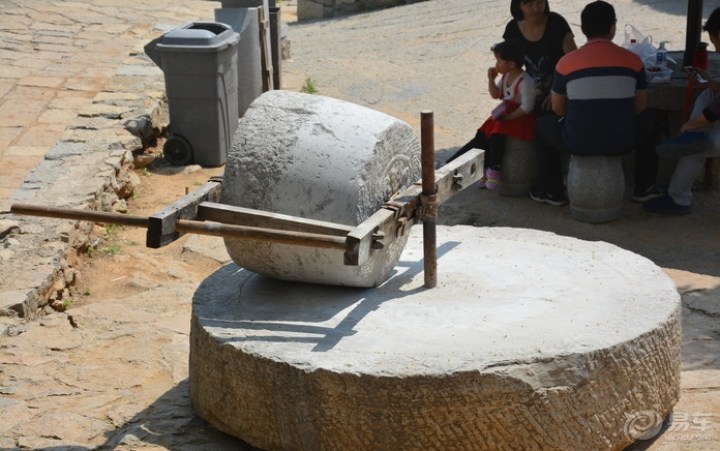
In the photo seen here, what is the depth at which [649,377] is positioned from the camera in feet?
12.1

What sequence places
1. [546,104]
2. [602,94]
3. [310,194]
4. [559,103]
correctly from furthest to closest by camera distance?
[546,104] < [559,103] < [602,94] < [310,194]

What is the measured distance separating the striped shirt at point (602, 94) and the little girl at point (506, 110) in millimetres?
370

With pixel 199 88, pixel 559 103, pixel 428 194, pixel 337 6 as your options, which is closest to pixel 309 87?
pixel 199 88

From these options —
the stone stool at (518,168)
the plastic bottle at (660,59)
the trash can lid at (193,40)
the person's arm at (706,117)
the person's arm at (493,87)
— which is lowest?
the stone stool at (518,168)

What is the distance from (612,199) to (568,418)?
3329mm

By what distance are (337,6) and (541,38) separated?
24.4ft

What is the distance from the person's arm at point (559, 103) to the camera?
6.68 meters

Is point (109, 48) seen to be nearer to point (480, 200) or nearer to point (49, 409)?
point (480, 200)

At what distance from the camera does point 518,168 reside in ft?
23.4

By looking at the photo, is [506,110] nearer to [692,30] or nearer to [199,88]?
[692,30]

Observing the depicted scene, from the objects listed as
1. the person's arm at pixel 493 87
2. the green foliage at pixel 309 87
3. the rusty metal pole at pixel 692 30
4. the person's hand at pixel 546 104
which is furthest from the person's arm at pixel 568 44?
the green foliage at pixel 309 87

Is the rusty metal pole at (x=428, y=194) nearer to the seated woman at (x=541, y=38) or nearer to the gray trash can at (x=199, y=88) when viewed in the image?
the seated woman at (x=541, y=38)

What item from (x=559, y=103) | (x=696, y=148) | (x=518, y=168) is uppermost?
(x=559, y=103)

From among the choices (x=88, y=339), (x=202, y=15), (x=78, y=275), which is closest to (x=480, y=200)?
(x=78, y=275)
